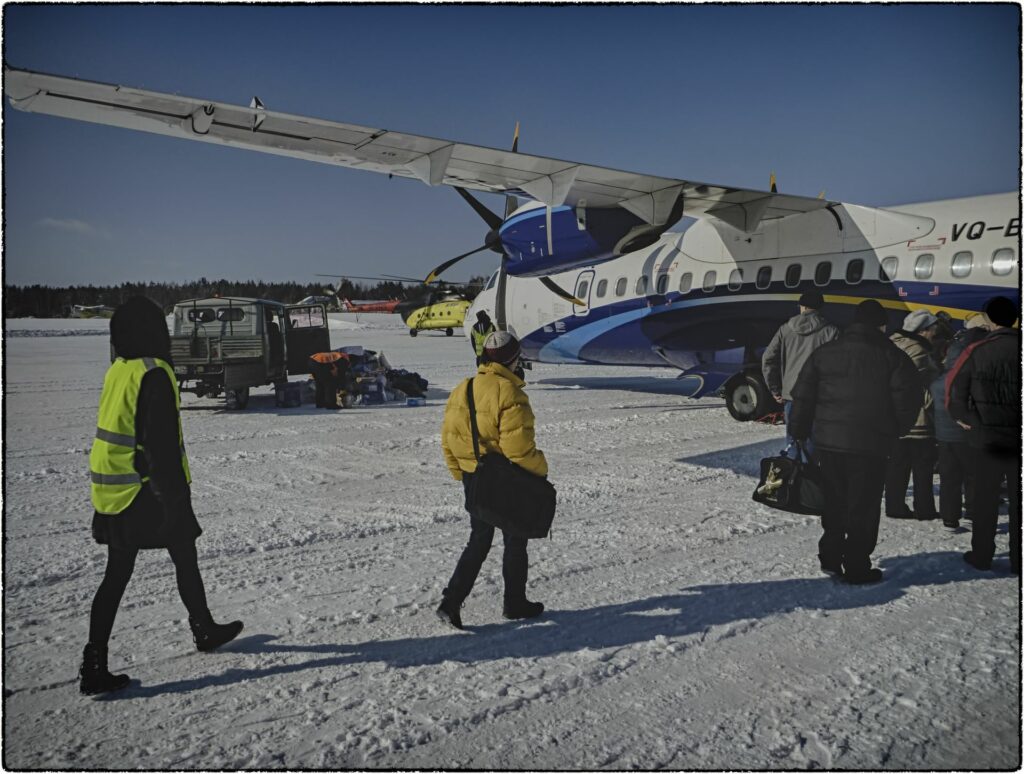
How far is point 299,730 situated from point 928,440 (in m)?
5.38

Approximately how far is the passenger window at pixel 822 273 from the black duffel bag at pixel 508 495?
7982mm

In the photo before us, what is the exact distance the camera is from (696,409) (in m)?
12.7

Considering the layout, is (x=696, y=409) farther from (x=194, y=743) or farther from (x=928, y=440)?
(x=194, y=743)

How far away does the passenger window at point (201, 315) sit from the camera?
13.7 m

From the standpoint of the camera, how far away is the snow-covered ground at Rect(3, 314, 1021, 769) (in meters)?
2.92

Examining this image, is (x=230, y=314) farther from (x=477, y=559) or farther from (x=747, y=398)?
(x=477, y=559)

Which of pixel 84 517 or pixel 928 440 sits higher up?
pixel 928 440

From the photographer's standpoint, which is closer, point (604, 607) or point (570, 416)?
point (604, 607)

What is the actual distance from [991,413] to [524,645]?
11.0 ft

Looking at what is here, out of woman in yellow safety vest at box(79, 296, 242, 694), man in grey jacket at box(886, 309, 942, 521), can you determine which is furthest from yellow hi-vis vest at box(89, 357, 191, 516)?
man in grey jacket at box(886, 309, 942, 521)

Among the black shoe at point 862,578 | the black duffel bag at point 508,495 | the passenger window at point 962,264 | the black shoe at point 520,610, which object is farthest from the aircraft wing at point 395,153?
the black shoe at point 862,578

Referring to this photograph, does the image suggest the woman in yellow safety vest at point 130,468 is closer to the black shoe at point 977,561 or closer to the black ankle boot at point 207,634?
the black ankle boot at point 207,634

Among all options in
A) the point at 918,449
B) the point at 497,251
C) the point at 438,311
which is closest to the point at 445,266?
the point at 497,251

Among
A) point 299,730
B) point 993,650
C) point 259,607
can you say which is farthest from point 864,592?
point 259,607
